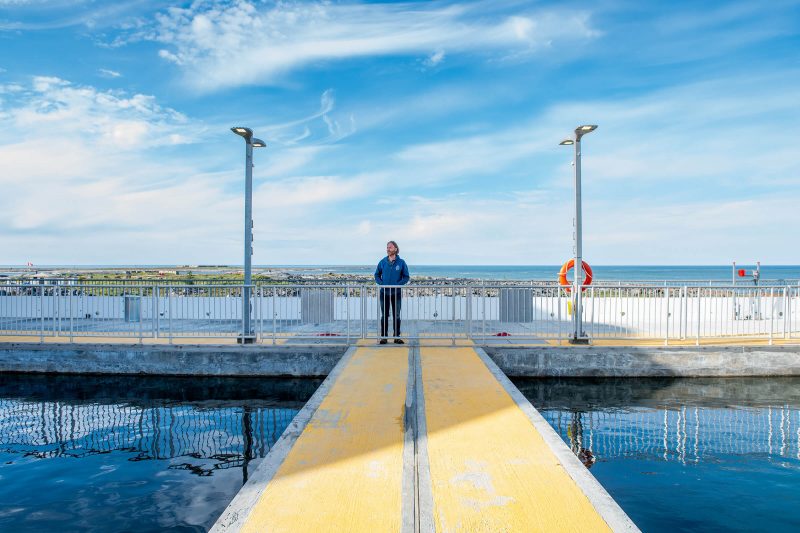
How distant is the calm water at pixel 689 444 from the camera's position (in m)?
4.68

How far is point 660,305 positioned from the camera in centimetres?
1195

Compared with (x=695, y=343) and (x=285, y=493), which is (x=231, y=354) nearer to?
(x=285, y=493)

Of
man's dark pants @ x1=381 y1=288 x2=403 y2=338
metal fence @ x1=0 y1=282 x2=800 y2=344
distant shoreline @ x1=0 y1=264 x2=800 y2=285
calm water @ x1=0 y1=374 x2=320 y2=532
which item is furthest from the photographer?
distant shoreline @ x1=0 y1=264 x2=800 y2=285

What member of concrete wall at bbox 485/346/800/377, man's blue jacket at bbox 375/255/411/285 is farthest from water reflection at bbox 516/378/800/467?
man's blue jacket at bbox 375/255/411/285

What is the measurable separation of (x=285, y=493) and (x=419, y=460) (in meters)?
1.17

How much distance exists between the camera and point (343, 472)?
13.6 feet

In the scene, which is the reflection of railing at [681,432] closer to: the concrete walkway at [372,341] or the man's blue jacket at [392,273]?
the concrete walkway at [372,341]

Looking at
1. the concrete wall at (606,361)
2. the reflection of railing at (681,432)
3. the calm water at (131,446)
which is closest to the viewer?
the calm water at (131,446)

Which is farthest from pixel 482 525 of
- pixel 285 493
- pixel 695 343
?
pixel 695 343

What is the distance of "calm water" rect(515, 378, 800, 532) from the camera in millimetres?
4676

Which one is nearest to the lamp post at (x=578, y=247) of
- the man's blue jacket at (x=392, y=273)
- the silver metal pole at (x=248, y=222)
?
the man's blue jacket at (x=392, y=273)

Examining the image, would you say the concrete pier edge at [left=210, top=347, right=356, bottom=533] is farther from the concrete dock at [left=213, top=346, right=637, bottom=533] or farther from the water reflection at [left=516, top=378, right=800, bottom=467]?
the water reflection at [left=516, top=378, right=800, bottom=467]

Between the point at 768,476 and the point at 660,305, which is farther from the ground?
the point at 660,305

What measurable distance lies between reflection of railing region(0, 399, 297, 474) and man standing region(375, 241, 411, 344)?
2.84 m
